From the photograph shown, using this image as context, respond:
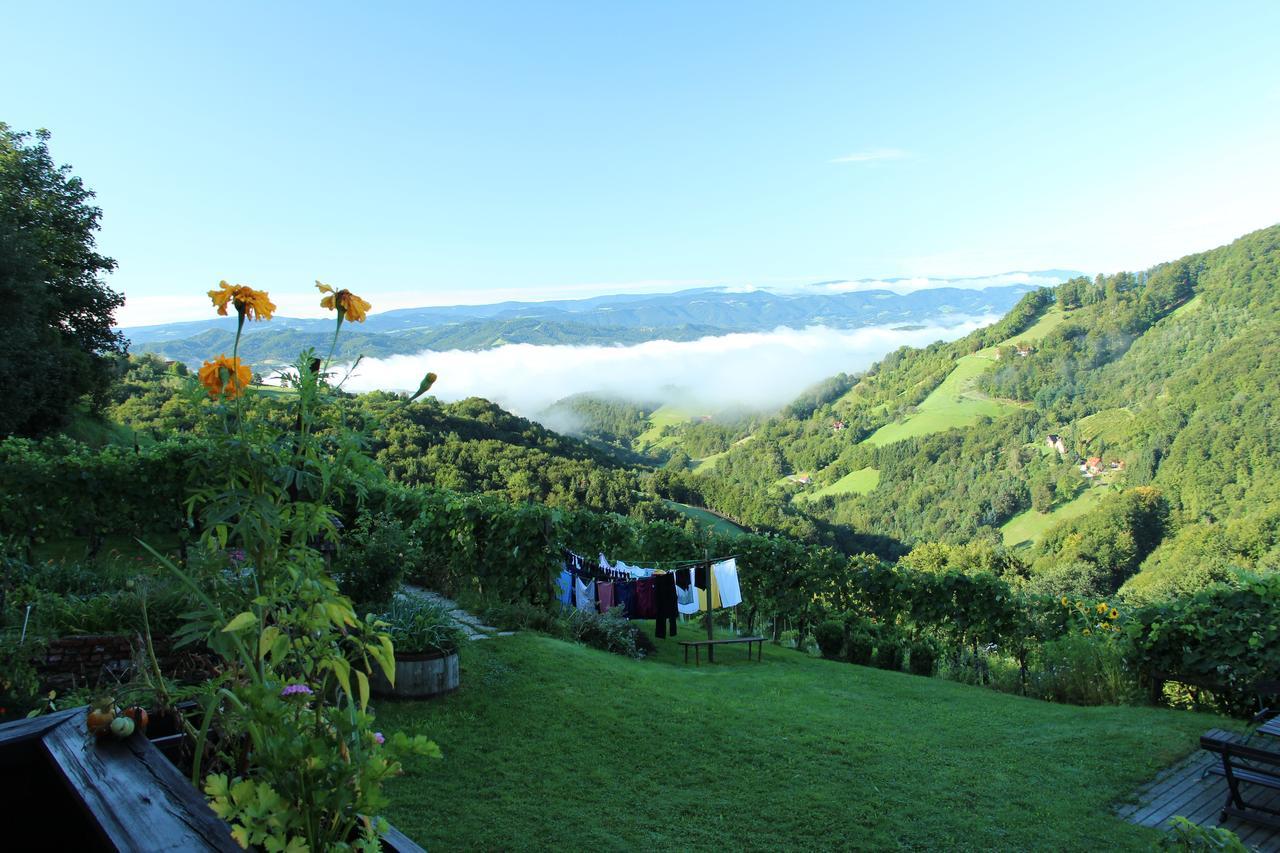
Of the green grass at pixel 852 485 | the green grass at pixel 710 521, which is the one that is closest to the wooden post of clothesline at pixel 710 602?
the green grass at pixel 710 521

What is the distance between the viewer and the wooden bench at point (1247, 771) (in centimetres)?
408

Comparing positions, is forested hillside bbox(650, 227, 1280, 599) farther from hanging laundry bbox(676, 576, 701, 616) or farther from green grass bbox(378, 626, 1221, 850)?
green grass bbox(378, 626, 1221, 850)

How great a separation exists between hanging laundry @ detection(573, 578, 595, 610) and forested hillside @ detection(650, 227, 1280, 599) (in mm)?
42407

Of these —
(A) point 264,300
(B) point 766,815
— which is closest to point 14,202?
(A) point 264,300

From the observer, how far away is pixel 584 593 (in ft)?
34.4

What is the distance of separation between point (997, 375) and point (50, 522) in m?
115

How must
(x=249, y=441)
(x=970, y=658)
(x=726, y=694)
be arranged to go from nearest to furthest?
(x=249, y=441) → (x=726, y=694) → (x=970, y=658)

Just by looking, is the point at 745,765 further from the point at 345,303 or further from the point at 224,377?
the point at 224,377

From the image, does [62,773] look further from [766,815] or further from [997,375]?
[997,375]

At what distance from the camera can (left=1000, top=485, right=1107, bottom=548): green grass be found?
70.5 m

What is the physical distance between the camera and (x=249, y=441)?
7.02 feet

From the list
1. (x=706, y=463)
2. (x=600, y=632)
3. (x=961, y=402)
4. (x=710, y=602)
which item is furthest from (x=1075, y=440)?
(x=600, y=632)

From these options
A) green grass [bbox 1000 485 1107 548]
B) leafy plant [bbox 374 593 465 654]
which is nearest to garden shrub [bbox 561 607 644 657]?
leafy plant [bbox 374 593 465 654]

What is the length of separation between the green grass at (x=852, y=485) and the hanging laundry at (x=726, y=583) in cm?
8440
